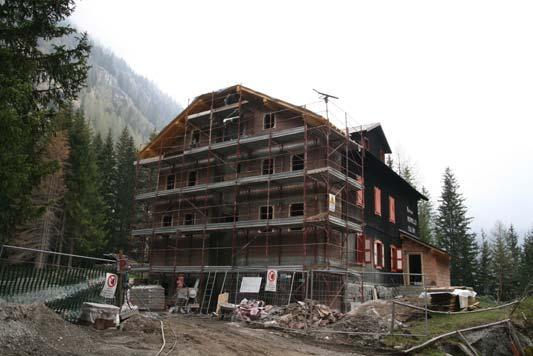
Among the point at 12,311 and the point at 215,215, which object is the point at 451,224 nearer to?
the point at 215,215

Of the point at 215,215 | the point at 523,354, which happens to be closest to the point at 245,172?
the point at 215,215

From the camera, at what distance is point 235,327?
57.8ft

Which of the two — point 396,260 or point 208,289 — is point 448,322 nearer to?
point 208,289

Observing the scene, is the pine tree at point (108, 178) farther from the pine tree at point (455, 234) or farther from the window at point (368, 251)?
the pine tree at point (455, 234)

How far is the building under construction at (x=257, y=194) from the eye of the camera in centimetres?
2412

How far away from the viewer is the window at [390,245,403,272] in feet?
99.1

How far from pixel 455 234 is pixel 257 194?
106 ft

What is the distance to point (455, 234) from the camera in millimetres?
50500

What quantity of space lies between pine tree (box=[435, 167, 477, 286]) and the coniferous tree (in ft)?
145

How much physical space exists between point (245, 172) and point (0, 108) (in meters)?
17.8

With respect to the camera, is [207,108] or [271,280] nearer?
[271,280]

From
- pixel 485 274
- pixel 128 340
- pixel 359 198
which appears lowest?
pixel 128 340

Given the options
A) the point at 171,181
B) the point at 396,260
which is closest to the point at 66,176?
the point at 171,181

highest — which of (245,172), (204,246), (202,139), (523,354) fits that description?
(202,139)
